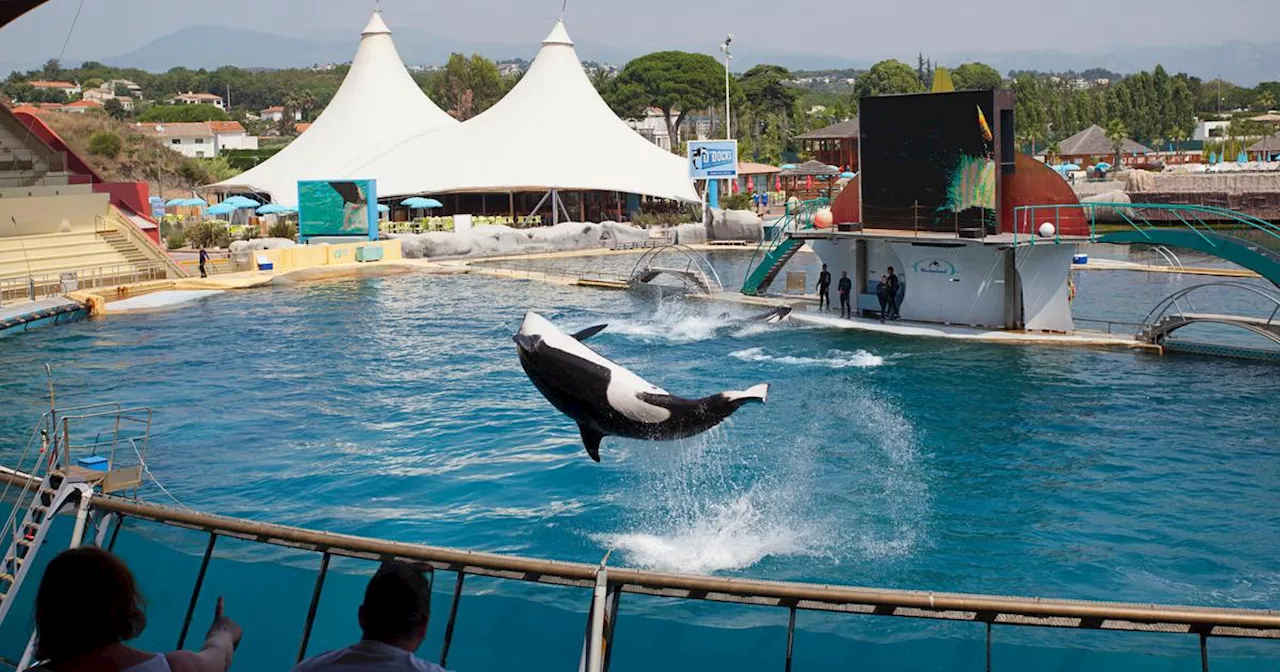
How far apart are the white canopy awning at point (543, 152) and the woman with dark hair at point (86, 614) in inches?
1696

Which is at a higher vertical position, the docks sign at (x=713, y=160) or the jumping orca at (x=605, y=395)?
the docks sign at (x=713, y=160)

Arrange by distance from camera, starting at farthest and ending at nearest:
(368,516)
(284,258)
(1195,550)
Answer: (284,258) → (368,516) → (1195,550)

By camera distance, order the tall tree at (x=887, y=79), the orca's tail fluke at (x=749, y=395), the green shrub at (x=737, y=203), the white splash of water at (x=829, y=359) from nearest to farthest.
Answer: the orca's tail fluke at (x=749, y=395), the white splash of water at (x=829, y=359), the green shrub at (x=737, y=203), the tall tree at (x=887, y=79)

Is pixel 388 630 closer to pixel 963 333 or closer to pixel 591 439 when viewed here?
pixel 591 439

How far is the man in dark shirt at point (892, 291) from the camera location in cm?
2489

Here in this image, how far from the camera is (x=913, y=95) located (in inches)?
960

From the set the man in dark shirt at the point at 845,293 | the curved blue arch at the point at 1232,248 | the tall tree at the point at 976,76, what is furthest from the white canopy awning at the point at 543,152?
the tall tree at the point at 976,76

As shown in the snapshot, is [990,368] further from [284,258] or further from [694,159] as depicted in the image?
[694,159]

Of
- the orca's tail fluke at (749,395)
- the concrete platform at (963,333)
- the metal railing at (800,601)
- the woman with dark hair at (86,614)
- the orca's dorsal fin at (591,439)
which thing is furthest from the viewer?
the concrete platform at (963,333)

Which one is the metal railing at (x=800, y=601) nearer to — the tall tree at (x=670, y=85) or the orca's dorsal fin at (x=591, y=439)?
the orca's dorsal fin at (x=591, y=439)

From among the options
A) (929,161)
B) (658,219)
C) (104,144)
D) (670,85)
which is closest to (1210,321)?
(929,161)

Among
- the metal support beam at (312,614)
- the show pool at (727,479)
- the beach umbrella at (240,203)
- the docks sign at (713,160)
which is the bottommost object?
the show pool at (727,479)

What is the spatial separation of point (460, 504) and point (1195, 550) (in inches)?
304

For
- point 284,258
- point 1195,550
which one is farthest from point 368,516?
point 284,258
